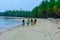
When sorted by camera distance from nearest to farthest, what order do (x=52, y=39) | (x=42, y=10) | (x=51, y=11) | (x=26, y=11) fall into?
1. (x=52, y=39)
2. (x=51, y=11)
3. (x=42, y=10)
4. (x=26, y=11)

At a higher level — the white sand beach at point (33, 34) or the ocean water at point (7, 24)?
the white sand beach at point (33, 34)

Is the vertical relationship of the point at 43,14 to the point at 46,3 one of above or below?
below

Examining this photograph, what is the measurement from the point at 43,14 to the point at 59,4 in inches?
844

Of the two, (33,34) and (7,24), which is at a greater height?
(33,34)

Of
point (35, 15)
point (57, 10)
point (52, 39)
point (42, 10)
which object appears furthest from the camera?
point (35, 15)

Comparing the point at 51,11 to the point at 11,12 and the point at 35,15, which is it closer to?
the point at 35,15

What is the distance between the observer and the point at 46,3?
331ft

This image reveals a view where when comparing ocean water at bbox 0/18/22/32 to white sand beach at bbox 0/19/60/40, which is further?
ocean water at bbox 0/18/22/32

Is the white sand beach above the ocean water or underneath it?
above

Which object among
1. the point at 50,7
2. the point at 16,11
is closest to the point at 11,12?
the point at 16,11

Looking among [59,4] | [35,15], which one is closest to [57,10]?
[59,4]

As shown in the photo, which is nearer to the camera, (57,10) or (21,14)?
(57,10)

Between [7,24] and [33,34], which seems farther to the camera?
[7,24]

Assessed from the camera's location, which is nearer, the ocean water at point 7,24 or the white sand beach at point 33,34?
the white sand beach at point 33,34
